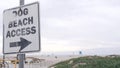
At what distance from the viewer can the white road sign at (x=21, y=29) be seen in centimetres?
528


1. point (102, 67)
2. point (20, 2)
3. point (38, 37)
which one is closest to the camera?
point (38, 37)

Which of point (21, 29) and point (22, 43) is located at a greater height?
point (21, 29)

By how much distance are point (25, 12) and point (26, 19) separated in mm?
106

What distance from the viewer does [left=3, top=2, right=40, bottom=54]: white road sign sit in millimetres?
5277

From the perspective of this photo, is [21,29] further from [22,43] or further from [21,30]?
[22,43]

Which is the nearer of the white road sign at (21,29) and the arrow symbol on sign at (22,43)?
the white road sign at (21,29)

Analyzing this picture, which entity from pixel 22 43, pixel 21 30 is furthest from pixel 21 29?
pixel 22 43

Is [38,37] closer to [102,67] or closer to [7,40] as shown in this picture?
[7,40]

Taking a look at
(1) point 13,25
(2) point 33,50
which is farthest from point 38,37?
(1) point 13,25

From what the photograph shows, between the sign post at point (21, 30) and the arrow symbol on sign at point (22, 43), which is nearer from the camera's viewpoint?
the sign post at point (21, 30)

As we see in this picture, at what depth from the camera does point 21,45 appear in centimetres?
555

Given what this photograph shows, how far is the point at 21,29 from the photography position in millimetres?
5535

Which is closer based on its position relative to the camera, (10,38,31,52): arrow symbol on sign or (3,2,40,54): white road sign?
(3,2,40,54): white road sign

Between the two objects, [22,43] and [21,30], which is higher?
[21,30]
